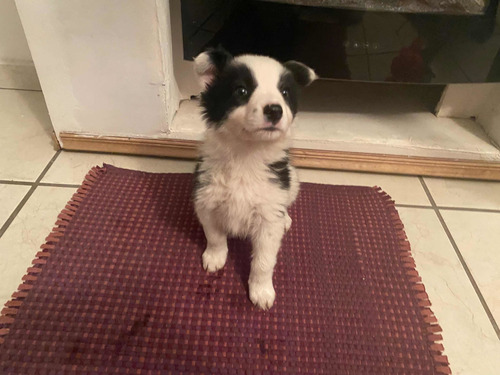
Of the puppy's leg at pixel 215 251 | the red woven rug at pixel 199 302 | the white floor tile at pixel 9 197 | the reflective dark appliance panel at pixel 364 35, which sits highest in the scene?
the reflective dark appliance panel at pixel 364 35

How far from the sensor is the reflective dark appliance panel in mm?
1341

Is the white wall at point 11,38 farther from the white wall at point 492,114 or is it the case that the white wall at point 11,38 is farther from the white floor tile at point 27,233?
the white wall at point 492,114

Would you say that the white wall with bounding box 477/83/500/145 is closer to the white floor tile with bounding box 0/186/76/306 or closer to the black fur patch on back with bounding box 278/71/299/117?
the black fur patch on back with bounding box 278/71/299/117

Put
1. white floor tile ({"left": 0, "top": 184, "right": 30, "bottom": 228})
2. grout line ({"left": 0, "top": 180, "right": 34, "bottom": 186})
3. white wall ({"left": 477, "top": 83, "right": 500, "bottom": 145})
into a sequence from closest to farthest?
white floor tile ({"left": 0, "top": 184, "right": 30, "bottom": 228}), grout line ({"left": 0, "top": 180, "right": 34, "bottom": 186}), white wall ({"left": 477, "top": 83, "right": 500, "bottom": 145})

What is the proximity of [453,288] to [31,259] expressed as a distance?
1.27 m

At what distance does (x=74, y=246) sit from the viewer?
1150mm

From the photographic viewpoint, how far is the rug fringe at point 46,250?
0.96 m

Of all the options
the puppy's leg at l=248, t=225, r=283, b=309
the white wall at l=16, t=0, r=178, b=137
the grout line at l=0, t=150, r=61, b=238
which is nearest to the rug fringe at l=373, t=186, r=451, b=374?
the puppy's leg at l=248, t=225, r=283, b=309

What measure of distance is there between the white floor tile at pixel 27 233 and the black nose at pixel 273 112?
2.78ft

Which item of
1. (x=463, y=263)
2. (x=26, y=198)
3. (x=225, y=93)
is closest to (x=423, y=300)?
(x=463, y=263)

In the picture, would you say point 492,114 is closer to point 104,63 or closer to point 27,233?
point 104,63

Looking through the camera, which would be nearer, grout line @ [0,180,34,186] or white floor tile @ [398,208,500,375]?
white floor tile @ [398,208,500,375]

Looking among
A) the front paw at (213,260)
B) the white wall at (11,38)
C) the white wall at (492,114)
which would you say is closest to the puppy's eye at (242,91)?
the front paw at (213,260)

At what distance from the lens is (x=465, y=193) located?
155 centimetres
